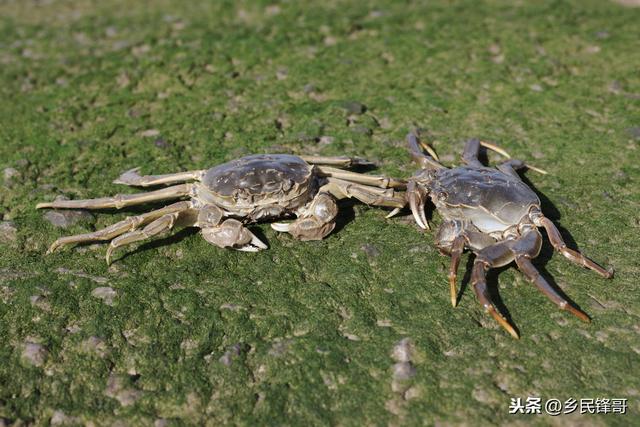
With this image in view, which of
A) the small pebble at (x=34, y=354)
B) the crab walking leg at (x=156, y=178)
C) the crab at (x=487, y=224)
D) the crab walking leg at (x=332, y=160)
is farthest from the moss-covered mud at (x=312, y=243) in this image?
the crab walking leg at (x=332, y=160)

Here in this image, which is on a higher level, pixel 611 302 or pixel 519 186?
pixel 519 186

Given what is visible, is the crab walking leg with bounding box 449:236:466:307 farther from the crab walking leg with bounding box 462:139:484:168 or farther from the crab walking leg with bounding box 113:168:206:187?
the crab walking leg with bounding box 113:168:206:187

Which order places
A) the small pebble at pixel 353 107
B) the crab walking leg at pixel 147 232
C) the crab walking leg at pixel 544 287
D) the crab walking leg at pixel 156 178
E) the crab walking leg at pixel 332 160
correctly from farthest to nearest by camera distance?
the small pebble at pixel 353 107, the crab walking leg at pixel 332 160, the crab walking leg at pixel 156 178, the crab walking leg at pixel 147 232, the crab walking leg at pixel 544 287

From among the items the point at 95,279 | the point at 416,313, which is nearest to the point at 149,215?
the point at 95,279

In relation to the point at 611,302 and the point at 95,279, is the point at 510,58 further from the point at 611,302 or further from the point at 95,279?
the point at 95,279

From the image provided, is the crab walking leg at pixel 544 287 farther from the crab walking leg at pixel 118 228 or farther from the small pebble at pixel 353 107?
the small pebble at pixel 353 107

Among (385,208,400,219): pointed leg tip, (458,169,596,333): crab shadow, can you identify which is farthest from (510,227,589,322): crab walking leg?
(385,208,400,219): pointed leg tip
